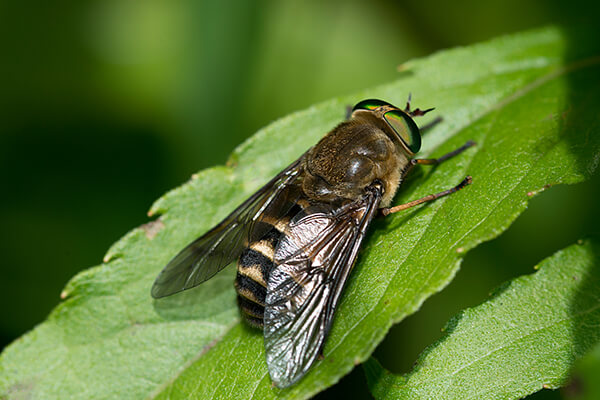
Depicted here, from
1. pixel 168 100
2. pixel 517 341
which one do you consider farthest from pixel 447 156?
pixel 168 100

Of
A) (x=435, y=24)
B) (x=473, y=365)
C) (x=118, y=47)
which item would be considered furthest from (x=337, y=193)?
(x=118, y=47)

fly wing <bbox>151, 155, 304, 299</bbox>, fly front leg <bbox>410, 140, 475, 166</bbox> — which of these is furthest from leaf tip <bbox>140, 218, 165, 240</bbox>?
fly front leg <bbox>410, 140, 475, 166</bbox>

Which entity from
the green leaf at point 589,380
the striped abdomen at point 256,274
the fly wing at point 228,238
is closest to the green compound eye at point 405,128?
the fly wing at point 228,238

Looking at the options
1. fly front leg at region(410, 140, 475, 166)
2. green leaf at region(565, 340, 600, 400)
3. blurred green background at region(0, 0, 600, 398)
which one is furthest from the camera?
blurred green background at region(0, 0, 600, 398)

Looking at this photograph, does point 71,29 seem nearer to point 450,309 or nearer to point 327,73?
point 327,73

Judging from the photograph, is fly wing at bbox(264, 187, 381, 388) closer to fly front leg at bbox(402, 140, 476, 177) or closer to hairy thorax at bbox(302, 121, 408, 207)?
hairy thorax at bbox(302, 121, 408, 207)
